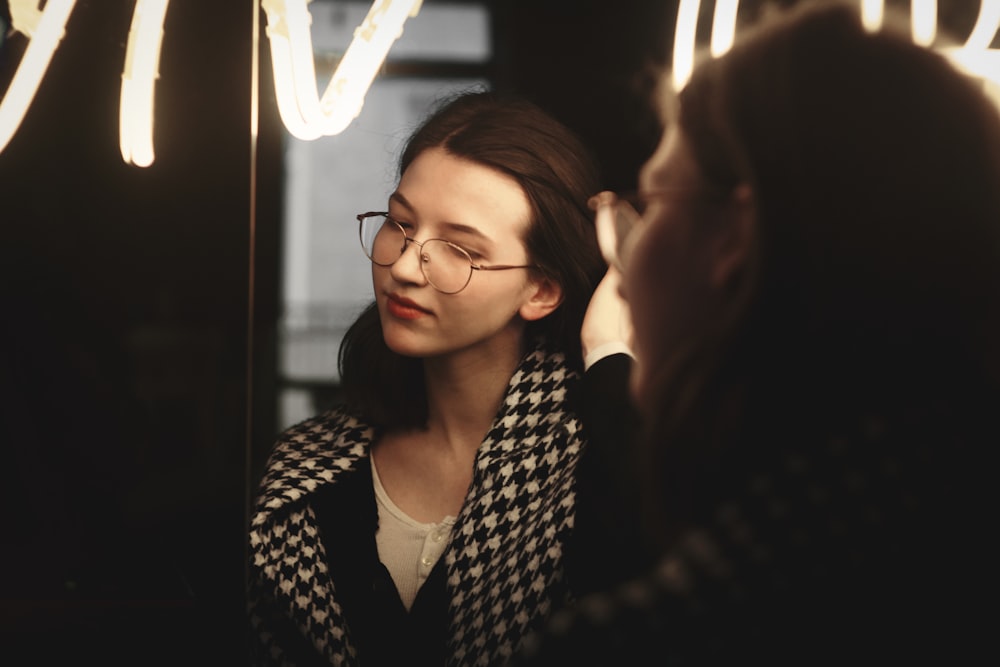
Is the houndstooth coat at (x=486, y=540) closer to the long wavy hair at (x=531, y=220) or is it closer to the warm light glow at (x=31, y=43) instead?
the long wavy hair at (x=531, y=220)

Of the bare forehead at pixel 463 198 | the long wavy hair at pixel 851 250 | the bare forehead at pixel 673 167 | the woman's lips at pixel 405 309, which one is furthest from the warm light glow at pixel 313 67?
the long wavy hair at pixel 851 250

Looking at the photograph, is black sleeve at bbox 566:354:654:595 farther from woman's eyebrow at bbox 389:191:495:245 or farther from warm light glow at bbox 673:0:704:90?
warm light glow at bbox 673:0:704:90

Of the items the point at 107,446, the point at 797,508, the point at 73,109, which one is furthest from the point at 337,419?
the point at 797,508

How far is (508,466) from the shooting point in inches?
57.2

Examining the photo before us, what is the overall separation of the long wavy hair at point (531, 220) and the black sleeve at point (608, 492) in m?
0.21

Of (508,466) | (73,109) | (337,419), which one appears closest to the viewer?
(508,466)

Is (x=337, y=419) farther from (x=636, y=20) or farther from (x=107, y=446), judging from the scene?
(x=636, y=20)

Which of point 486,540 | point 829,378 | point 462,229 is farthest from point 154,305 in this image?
point 829,378

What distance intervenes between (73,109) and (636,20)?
4.27 ft

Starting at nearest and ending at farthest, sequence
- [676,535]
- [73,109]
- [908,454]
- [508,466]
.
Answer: [908,454], [676,535], [508,466], [73,109]

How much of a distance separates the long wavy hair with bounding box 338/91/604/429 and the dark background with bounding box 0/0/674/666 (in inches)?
10.0

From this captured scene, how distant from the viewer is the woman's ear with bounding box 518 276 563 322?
5.08ft

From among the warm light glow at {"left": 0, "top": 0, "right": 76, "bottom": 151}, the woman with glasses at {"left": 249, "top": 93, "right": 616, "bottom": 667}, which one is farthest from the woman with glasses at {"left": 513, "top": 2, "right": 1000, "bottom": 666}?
the warm light glow at {"left": 0, "top": 0, "right": 76, "bottom": 151}

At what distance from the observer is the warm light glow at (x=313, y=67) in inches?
54.8
